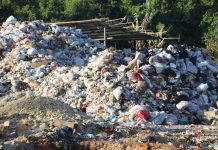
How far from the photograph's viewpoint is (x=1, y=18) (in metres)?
24.7

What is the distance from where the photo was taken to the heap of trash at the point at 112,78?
1038 centimetres

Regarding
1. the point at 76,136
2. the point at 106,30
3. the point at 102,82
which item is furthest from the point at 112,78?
the point at 106,30

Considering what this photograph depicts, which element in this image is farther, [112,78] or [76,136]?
[112,78]

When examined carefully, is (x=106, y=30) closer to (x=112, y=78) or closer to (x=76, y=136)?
(x=112, y=78)

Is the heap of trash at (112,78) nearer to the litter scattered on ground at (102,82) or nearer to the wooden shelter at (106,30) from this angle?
the litter scattered on ground at (102,82)

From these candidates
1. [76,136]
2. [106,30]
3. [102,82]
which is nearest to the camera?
[76,136]

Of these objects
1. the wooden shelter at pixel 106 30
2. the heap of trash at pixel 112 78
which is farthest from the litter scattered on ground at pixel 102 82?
the wooden shelter at pixel 106 30

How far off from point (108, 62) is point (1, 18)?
44.7 feet

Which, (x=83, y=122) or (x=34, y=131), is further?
(x=83, y=122)

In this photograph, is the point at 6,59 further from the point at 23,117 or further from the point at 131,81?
the point at 23,117

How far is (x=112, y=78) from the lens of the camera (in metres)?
11.1

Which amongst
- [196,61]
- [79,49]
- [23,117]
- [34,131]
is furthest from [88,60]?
[34,131]

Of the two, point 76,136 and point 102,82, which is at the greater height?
point 76,136

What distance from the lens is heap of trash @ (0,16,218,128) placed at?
34.1 ft
